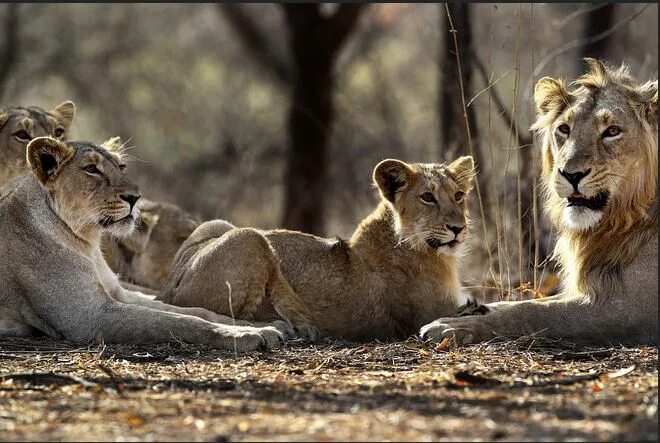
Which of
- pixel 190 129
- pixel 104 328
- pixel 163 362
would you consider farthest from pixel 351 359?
pixel 190 129

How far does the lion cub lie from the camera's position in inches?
261

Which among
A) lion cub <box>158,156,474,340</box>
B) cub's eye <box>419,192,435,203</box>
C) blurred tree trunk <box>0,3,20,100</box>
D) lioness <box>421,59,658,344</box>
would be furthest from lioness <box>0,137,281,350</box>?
blurred tree trunk <box>0,3,20,100</box>

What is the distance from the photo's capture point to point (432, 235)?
6.63 meters

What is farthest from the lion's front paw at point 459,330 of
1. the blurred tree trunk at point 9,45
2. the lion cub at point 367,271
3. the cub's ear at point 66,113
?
the blurred tree trunk at point 9,45

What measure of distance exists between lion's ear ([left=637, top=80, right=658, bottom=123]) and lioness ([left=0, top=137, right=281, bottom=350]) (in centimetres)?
257

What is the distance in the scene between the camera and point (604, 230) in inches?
247

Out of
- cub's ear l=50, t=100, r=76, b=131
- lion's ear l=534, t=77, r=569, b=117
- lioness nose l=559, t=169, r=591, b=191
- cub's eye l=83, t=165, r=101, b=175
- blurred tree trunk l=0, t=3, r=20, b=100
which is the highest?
blurred tree trunk l=0, t=3, r=20, b=100

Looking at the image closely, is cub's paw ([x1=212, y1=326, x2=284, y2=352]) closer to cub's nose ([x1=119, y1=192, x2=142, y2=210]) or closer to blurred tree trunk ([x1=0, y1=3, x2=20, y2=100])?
cub's nose ([x1=119, y1=192, x2=142, y2=210])

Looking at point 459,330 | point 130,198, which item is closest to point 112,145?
point 130,198

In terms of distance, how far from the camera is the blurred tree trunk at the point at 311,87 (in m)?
15.3

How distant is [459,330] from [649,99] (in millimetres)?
1620

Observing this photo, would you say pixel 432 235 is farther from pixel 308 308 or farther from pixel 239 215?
pixel 239 215

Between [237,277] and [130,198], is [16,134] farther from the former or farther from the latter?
[237,277]

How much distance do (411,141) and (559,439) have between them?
43.2 ft
